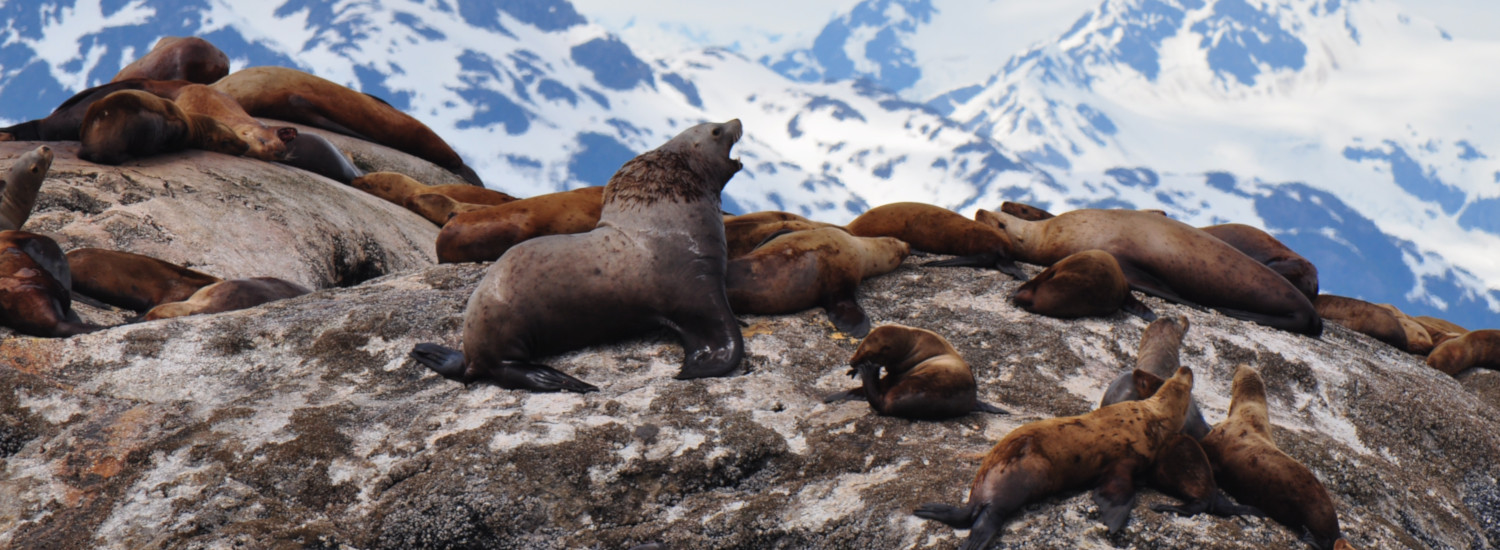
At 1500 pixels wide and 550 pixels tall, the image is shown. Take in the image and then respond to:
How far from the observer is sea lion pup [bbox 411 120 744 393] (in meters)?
5.53

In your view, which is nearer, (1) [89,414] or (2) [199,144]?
(1) [89,414]

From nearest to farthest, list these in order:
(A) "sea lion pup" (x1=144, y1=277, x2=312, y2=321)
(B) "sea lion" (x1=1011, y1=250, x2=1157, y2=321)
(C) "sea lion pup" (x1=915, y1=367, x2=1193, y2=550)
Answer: (C) "sea lion pup" (x1=915, y1=367, x2=1193, y2=550), (B) "sea lion" (x1=1011, y1=250, x2=1157, y2=321), (A) "sea lion pup" (x1=144, y1=277, x2=312, y2=321)

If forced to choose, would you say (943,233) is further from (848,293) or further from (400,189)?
(400,189)

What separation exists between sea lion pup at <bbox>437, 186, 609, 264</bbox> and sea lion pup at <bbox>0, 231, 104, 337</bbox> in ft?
8.39

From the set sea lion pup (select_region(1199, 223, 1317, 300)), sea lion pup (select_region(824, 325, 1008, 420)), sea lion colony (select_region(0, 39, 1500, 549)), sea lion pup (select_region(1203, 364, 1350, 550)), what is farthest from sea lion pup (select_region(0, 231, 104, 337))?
sea lion pup (select_region(1199, 223, 1317, 300))

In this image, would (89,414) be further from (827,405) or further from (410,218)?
(410,218)

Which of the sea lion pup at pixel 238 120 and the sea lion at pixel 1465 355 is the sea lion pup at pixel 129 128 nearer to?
the sea lion pup at pixel 238 120

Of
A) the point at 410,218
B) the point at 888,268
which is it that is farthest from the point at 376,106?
the point at 888,268

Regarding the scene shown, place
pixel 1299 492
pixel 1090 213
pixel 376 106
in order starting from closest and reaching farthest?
pixel 1299 492
pixel 1090 213
pixel 376 106

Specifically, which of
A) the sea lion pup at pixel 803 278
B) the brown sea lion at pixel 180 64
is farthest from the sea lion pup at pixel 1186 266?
the brown sea lion at pixel 180 64

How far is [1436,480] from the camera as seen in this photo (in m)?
5.66

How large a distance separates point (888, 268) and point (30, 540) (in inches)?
200

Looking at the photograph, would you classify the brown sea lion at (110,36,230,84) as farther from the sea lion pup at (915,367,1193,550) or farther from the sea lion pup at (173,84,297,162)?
the sea lion pup at (915,367,1193,550)

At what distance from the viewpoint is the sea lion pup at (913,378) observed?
193 inches
